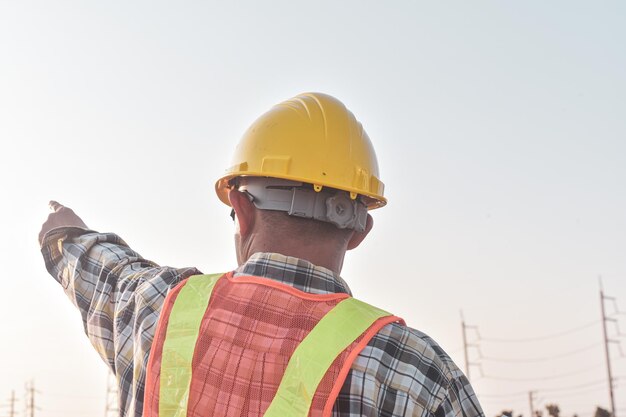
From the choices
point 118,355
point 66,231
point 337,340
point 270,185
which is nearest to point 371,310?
point 337,340

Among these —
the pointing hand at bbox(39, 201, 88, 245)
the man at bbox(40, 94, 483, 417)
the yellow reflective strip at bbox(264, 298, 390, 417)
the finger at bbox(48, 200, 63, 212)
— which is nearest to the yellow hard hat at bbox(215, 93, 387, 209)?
the man at bbox(40, 94, 483, 417)

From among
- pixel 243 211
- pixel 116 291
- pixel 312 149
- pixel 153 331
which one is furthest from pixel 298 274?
pixel 116 291

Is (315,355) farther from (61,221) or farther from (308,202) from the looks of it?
(61,221)

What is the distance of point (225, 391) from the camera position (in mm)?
Result: 3033

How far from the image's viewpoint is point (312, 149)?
374 centimetres

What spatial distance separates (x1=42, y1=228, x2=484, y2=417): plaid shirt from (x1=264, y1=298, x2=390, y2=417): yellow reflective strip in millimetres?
76

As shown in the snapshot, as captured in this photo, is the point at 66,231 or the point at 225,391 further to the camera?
the point at 66,231

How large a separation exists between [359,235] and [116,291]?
112cm

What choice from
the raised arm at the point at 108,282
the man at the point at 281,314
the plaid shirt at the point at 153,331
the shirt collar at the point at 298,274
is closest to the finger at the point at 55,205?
the raised arm at the point at 108,282

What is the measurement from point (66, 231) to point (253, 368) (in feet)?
5.65

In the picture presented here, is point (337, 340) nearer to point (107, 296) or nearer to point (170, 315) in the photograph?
point (170, 315)

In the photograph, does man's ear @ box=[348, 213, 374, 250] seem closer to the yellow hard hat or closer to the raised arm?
the yellow hard hat

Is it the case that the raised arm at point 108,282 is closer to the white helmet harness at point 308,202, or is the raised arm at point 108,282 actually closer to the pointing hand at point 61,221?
the pointing hand at point 61,221

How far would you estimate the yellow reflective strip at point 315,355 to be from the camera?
9.47ft
